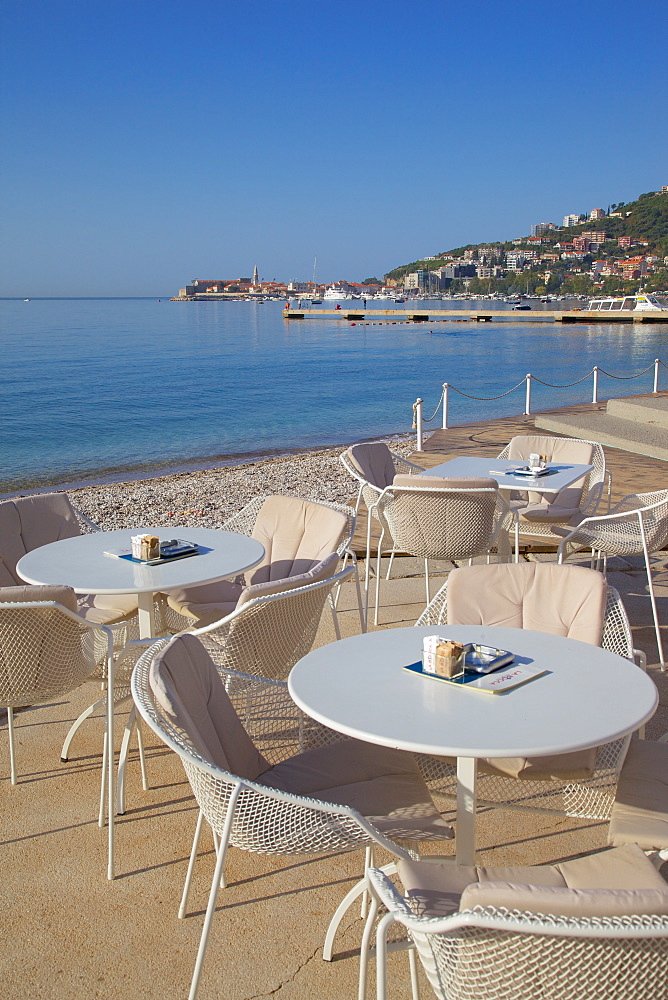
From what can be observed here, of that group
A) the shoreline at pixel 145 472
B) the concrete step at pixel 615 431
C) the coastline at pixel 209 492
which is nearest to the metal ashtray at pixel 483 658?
the coastline at pixel 209 492

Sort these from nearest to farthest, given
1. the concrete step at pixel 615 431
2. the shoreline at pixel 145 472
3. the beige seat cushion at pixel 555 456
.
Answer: the beige seat cushion at pixel 555 456 → the concrete step at pixel 615 431 → the shoreline at pixel 145 472

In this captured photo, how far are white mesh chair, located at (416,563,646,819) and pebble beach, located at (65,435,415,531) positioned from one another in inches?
224

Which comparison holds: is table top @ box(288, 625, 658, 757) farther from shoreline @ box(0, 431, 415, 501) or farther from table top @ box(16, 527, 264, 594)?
shoreline @ box(0, 431, 415, 501)

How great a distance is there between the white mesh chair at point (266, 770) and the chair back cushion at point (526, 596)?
678 mm

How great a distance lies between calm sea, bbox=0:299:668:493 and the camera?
18875mm

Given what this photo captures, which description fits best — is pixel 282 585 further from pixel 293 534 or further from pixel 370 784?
pixel 293 534

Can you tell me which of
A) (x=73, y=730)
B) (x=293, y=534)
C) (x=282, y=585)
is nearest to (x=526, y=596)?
(x=282, y=585)

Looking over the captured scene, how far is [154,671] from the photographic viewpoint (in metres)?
2.17

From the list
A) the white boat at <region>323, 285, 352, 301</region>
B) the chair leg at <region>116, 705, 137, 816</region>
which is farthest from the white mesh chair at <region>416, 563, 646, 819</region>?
the white boat at <region>323, 285, 352, 301</region>

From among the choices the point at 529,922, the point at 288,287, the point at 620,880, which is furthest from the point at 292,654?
the point at 288,287

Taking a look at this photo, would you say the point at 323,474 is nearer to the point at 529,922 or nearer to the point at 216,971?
the point at 216,971

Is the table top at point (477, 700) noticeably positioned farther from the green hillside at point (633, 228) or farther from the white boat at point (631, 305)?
the green hillside at point (633, 228)

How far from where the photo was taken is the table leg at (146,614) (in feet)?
11.2

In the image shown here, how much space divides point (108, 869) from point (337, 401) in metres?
25.7
